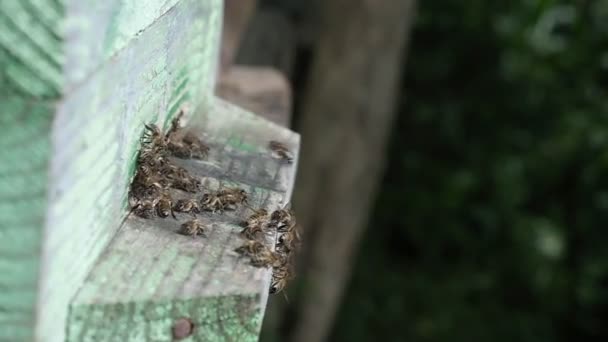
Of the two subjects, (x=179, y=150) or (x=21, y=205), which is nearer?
(x=21, y=205)

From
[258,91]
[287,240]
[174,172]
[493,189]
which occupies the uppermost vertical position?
[258,91]

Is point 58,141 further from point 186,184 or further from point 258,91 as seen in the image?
point 258,91

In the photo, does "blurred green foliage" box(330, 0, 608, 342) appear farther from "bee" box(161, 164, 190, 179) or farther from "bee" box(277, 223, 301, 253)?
"bee" box(161, 164, 190, 179)

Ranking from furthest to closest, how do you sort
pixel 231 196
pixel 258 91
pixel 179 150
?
pixel 258 91, pixel 179 150, pixel 231 196

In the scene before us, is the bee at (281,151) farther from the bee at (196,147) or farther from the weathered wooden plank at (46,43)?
the weathered wooden plank at (46,43)

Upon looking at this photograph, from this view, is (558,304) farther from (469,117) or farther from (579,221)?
(469,117)

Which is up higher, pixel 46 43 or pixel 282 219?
pixel 46 43

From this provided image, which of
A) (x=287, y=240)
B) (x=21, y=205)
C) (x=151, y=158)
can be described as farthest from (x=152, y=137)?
(x=21, y=205)
